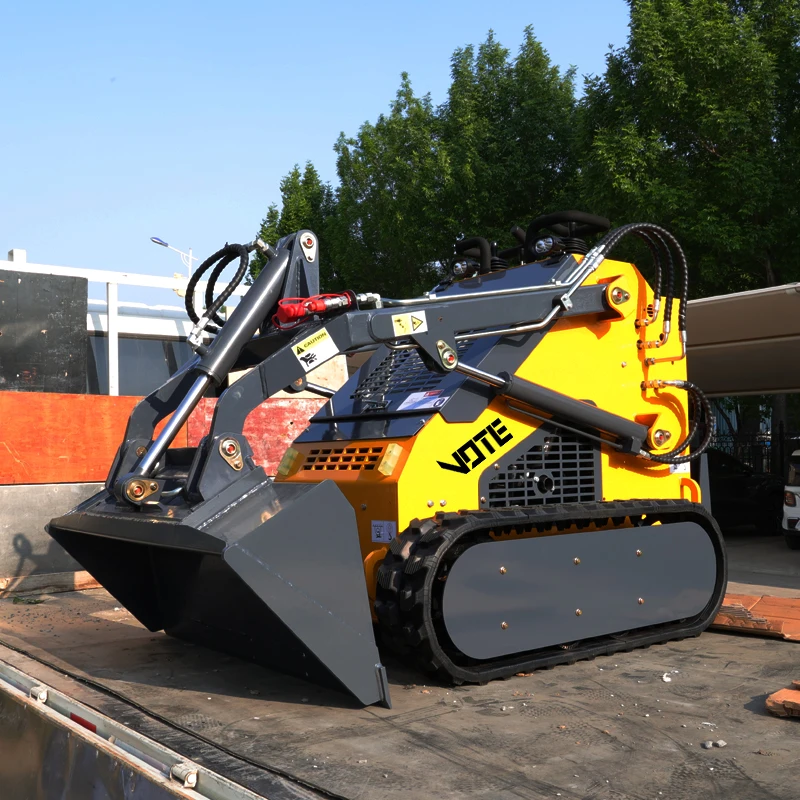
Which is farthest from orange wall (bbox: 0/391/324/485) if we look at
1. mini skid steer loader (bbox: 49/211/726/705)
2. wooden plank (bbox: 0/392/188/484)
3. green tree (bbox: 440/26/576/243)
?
green tree (bbox: 440/26/576/243)

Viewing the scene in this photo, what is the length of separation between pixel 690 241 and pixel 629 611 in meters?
11.9

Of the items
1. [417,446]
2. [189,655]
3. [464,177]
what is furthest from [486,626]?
[464,177]

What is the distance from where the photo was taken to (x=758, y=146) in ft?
51.9

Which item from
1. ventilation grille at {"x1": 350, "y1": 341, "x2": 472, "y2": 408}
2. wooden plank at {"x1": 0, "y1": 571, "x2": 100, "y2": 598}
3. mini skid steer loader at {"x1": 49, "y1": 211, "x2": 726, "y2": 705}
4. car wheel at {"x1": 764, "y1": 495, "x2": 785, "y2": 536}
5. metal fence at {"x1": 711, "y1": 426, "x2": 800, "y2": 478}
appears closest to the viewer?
mini skid steer loader at {"x1": 49, "y1": 211, "x2": 726, "y2": 705}

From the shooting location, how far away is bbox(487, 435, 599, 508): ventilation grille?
5.42 meters

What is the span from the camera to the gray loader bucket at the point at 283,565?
4078 millimetres

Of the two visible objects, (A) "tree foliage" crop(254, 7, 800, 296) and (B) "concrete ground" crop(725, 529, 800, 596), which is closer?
(B) "concrete ground" crop(725, 529, 800, 596)

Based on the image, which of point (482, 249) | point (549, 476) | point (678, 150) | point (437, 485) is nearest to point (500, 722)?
point (437, 485)

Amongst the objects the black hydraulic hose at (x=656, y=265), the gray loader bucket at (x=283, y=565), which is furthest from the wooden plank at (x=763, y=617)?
the gray loader bucket at (x=283, y=565)

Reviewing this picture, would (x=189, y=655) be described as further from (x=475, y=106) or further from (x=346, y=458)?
(x=475, y=106)

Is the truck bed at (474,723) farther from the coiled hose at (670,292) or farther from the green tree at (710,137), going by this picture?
the green tree at (710,137)

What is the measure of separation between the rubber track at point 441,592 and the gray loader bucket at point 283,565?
30 centimetres

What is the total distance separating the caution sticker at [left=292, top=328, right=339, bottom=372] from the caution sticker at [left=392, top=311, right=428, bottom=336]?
38cm

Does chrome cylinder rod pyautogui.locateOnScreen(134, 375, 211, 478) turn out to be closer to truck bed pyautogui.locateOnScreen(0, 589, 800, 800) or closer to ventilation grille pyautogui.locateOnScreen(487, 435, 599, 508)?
truck bed pyautogui.locateOnScreen(0, 589, 800, 800)
